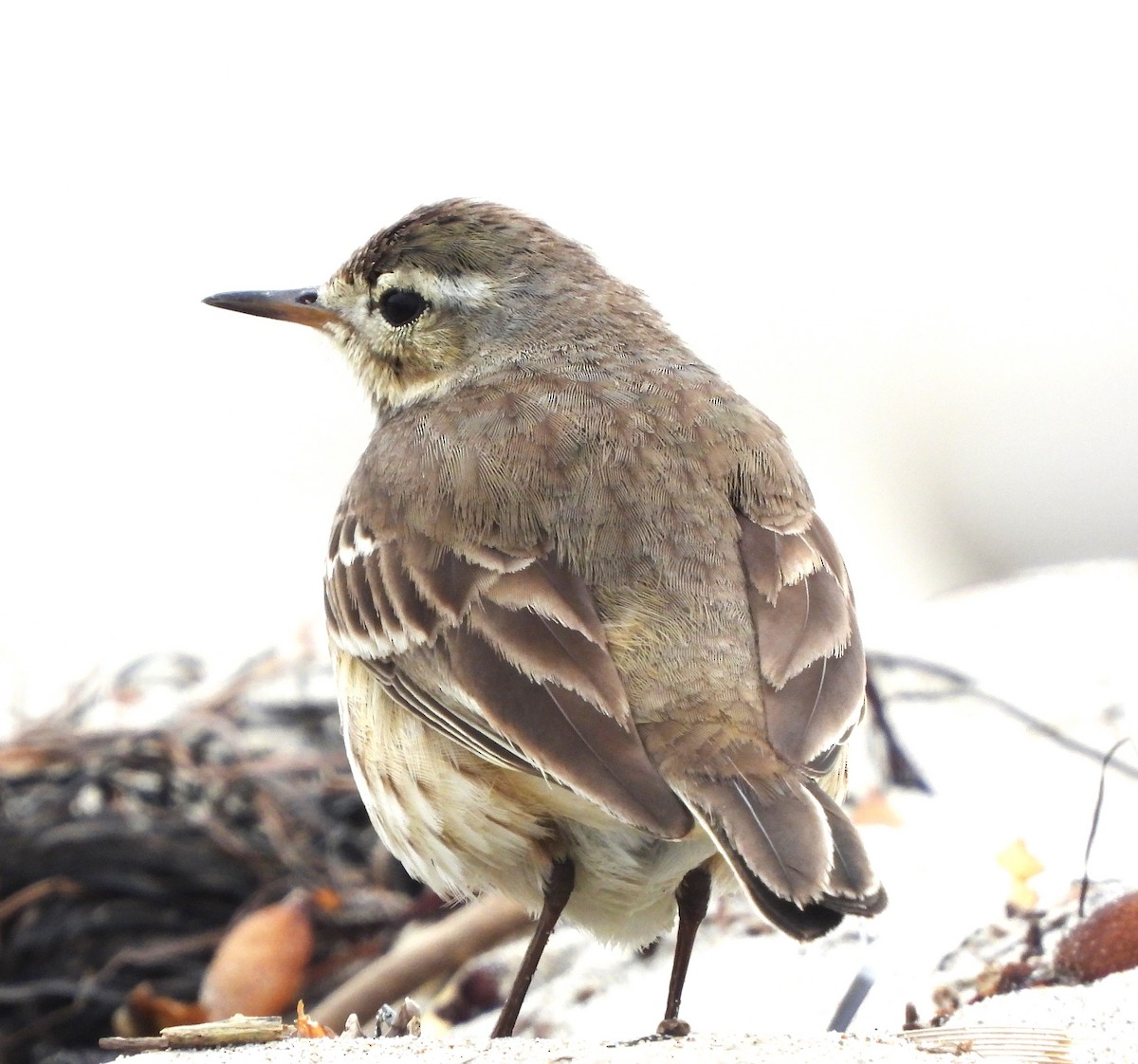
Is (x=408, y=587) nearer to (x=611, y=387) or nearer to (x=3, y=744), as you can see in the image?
(x=611, y=387)

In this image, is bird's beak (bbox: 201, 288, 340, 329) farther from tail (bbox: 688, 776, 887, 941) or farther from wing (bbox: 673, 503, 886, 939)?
tail (bbox: 688, 776, 887, 941)

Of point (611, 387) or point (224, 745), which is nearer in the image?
point (611, 387)

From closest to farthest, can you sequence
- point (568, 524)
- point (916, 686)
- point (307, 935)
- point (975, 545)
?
point (568, 524) < point (307, 935) < point (916, 686) < point (975, 545)

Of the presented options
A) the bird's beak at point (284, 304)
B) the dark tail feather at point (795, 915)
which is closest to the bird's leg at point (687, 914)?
the dark tail feather at point (795, 915)

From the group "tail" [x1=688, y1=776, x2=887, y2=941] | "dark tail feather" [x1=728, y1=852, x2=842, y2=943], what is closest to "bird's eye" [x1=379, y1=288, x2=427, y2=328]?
"tail" [x1=688, y1=776, x2=887, y2=941]

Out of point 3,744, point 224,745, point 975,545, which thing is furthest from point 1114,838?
point 975,545

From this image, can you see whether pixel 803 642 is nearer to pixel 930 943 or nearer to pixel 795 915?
pixel 795 915
